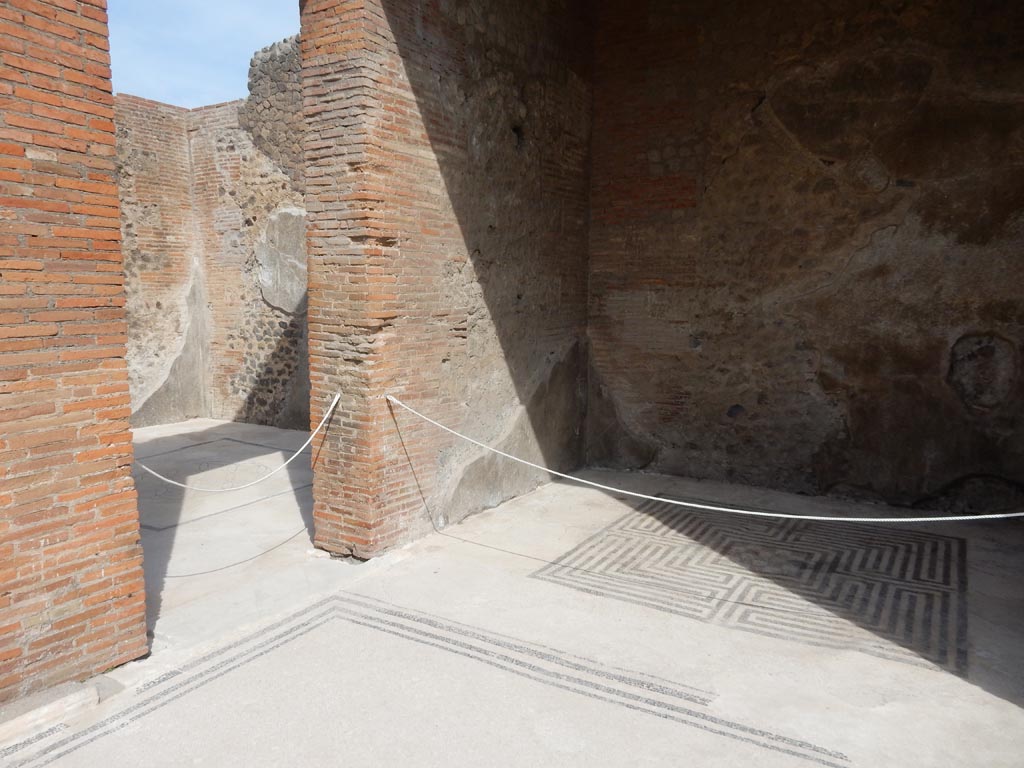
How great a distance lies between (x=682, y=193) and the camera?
5812 mm

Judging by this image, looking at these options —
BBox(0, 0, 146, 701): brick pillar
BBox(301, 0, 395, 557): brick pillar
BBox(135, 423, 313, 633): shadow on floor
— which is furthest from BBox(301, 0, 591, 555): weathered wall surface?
BBox(0, 0, 146, 701): brick pillar

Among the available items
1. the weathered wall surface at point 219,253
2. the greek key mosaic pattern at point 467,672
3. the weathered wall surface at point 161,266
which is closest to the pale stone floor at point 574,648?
the greek key mosaic pattern at point 467,672

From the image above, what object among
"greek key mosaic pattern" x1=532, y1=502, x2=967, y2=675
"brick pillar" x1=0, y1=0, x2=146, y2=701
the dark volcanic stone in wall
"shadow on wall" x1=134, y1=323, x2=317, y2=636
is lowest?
"shadow on wall" x1=134, y1=323, x2=317, y2=636

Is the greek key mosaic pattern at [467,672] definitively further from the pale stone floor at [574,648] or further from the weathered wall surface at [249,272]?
the weathered wall surface at [249,272]

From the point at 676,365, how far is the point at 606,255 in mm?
1057

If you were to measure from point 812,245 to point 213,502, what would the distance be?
15.2 ft

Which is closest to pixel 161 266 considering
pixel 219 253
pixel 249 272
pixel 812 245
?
pixel 219 253

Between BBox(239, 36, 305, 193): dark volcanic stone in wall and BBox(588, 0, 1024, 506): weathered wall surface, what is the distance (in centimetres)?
342

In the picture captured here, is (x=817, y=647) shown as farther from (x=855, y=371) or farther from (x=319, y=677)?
(x=855, y=371)

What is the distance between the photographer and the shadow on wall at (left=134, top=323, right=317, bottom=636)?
167 inches

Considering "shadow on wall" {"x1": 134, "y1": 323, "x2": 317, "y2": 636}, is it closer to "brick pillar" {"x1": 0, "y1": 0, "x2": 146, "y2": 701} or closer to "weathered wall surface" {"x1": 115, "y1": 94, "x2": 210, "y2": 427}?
"brick pillar" {"x1": 0, "y1": 0, "x2": 146, "y2": 701}

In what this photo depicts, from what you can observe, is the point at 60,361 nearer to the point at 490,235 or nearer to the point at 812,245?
the point at 490,235

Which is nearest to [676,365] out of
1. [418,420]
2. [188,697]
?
[418,420]

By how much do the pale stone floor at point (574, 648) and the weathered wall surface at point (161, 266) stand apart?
3.91m
